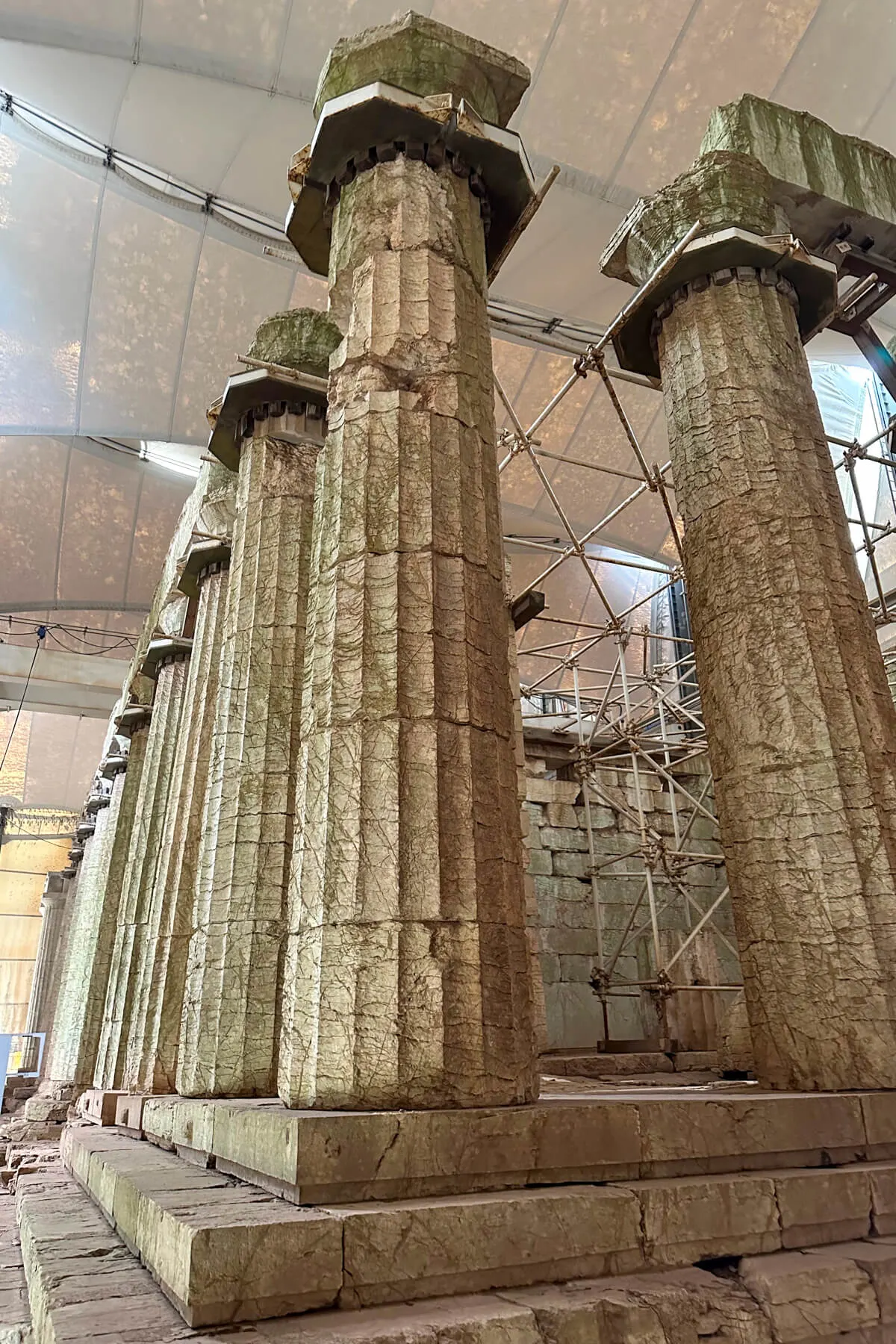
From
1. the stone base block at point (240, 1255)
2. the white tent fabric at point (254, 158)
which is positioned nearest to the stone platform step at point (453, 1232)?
the stone base block at point (240, 1255)

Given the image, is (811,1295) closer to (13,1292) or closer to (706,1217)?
(706,1217)

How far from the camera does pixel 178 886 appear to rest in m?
7.07

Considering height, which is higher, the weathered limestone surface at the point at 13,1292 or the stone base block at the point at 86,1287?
the stone base block at the point at 86,1287

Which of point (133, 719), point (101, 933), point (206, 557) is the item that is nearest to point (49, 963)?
point (101, 933)

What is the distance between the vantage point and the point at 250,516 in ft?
20.6

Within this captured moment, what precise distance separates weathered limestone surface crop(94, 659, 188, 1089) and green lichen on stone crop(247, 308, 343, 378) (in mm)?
4457

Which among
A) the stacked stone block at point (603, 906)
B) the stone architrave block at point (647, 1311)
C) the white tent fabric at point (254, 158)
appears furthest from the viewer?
the white tent fabric at point (254, 158)

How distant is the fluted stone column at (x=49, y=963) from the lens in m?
20.8

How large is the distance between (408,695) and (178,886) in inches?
182

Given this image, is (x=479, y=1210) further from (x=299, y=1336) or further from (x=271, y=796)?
(x=271, y=796)

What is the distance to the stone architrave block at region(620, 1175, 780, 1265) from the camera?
8.36 ft

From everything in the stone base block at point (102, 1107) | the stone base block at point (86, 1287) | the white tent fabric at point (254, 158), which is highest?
the white tent fabric at point (254, 158)

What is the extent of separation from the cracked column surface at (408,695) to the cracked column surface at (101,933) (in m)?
9.16

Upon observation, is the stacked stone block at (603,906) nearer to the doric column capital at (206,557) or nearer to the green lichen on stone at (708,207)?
the doric column capital at (206,557)
